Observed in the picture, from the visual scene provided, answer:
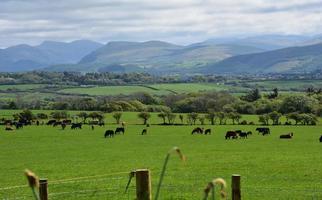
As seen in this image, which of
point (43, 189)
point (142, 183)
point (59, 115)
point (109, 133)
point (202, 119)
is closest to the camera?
point (142, 183)

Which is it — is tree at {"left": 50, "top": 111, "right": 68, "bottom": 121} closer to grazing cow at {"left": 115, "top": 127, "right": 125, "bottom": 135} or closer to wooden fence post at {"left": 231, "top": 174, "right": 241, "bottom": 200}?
grazing cow at {"left": 115, "top": 127, "right": 125, "bottom": 135}

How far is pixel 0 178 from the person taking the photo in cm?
3009

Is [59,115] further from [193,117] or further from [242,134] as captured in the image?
[242,134]

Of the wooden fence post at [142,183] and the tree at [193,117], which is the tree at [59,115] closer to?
the tree at [193,117]

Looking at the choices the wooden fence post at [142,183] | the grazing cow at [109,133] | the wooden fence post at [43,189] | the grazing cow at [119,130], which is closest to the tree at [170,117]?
the grazing cow at [119,130]

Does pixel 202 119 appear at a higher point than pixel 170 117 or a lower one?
lower

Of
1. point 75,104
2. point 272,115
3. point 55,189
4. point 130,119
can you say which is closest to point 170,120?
point 130,119

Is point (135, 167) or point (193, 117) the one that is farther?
point (193, 117)

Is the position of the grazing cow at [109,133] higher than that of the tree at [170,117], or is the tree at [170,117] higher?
the tree at [170,117]

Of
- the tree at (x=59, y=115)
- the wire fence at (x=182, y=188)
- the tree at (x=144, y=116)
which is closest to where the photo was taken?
the wire fence at (x=182, y=188)

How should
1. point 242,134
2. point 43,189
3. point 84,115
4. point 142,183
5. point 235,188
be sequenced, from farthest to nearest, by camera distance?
point 84,115 → point 242,134 → point 235,188 → point 43,189 → point 142,183

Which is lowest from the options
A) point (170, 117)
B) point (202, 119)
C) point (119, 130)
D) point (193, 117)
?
point (119, 130)

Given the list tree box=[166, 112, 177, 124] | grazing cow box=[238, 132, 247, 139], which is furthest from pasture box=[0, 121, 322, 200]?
tree box=[166, 112, 177, 124]

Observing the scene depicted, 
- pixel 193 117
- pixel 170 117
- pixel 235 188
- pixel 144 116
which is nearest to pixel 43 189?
pixel 235 188
